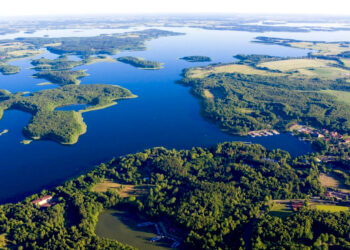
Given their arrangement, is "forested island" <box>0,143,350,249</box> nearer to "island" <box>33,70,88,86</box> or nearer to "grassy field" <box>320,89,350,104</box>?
"grassy field" <box>320,89,350,104</box>

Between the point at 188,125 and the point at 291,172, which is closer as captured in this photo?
the point at 291,172

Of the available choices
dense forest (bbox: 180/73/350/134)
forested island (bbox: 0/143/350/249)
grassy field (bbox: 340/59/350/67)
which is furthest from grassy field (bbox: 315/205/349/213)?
grassy field (bbox: 340/59/350/67)

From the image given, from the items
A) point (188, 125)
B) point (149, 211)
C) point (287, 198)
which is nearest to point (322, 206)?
point (287, 198)

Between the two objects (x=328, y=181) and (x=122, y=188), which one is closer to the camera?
(x=122, y=188)

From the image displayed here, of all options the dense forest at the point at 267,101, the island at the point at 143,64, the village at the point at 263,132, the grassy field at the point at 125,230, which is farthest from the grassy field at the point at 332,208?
the island at the point at 143,64

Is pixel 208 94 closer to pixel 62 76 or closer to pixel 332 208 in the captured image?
pixel 332 208

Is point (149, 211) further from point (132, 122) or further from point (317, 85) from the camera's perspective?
point (317, 85)

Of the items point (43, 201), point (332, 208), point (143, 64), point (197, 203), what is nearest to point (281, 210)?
point (332, 208)
